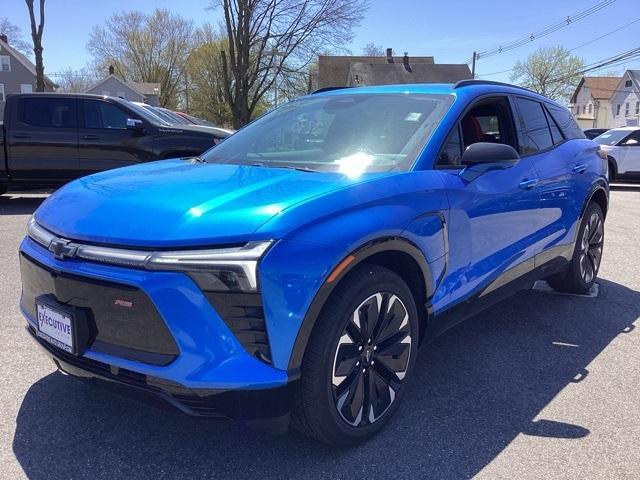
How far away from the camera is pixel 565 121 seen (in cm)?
488

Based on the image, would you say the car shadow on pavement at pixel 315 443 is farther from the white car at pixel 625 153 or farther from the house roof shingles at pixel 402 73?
the house roof shingles at pixel 402 73

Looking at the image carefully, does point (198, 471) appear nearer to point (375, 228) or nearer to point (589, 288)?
point (375, 228)

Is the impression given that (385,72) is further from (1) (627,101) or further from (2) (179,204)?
(2) (179,204)

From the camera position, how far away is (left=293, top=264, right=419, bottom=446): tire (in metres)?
2.31

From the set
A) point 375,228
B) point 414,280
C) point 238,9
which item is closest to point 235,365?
point 375,228

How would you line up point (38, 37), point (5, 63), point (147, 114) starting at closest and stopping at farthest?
point (147, 114)
point (38, 37)
point (5, 63)

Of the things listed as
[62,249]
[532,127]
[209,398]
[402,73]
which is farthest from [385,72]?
[209,398]

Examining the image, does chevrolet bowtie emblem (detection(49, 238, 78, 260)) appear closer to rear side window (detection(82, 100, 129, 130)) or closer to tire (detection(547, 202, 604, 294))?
tire (detection(547, 202, 604, 294))

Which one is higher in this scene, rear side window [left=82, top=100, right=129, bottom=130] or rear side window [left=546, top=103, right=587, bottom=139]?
rear side window [left=82, top=100, right=129, bottom=130]

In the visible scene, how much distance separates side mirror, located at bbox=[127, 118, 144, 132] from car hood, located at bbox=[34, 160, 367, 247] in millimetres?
6480

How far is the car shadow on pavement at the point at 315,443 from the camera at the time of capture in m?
2.46

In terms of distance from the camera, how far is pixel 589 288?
5227mm

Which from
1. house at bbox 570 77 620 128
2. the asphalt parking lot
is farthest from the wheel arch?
house at bbox 570 77 620 128

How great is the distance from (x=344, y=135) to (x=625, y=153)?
14.7 m
